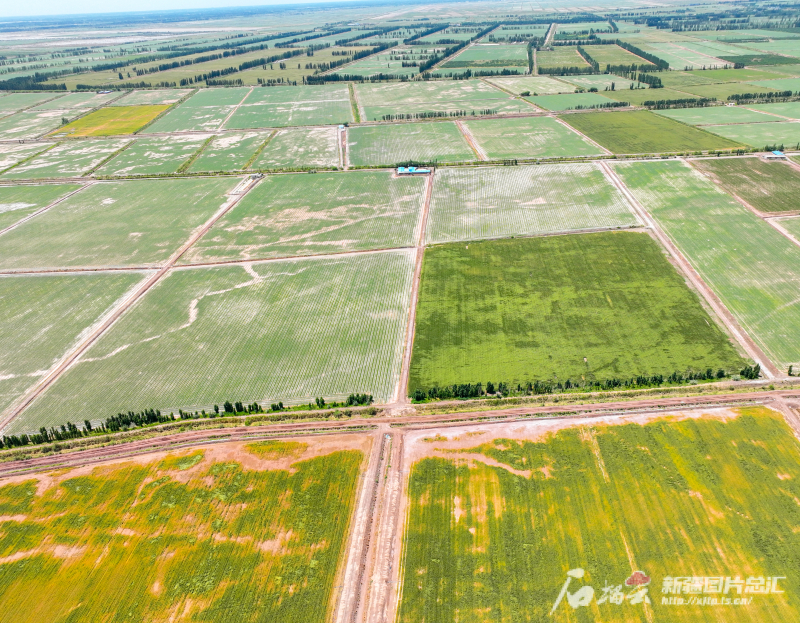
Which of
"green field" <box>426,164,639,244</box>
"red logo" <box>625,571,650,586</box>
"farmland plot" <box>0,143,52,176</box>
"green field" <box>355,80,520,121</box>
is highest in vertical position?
"green field" <box>355,80,520,121</box>

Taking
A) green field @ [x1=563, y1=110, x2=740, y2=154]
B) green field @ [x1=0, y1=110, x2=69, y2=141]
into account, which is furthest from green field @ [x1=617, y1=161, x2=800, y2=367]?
green field @ [x1=0, y1=110, x2=69, y2=141]

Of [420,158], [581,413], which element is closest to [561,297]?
[581,413]

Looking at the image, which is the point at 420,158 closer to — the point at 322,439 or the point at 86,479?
the point at 322,439

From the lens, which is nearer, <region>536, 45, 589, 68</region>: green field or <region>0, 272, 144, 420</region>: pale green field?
<region>0, 272, 144, 420</region>: pale green field

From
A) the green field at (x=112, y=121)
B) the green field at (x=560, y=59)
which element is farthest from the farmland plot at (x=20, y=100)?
the green field at (x=560, y=59)

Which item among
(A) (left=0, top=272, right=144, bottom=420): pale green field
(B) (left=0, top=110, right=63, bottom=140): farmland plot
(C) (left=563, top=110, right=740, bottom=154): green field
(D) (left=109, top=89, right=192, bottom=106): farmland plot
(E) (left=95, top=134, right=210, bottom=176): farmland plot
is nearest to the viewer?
(A) (left=0, top=272, right=144, bottom=420): pale green field

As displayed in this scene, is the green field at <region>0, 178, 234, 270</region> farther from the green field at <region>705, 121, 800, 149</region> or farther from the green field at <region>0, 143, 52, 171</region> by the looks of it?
the green field at <region>705, 121, 800, 149</region>
